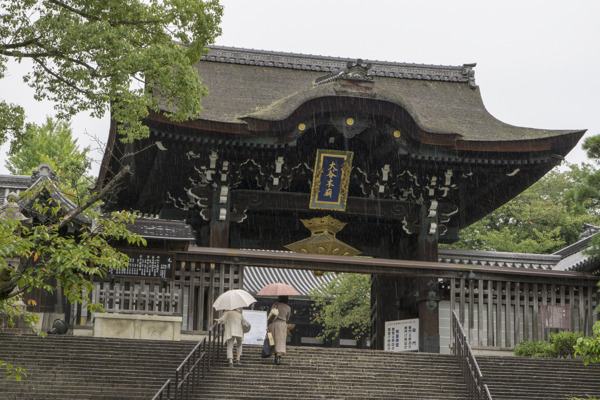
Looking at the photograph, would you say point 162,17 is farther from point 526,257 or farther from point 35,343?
point 526,257

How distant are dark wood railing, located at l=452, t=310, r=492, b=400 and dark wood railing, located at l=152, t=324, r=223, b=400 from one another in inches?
140

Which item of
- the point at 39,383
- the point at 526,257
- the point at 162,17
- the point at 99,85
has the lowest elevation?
the point at 39,383

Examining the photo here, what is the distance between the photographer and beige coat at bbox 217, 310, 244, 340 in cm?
1120

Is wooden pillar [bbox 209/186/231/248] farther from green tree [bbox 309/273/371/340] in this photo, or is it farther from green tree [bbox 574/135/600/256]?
green tree [bbox 309/273/371/340]

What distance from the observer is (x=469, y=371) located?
434 inches

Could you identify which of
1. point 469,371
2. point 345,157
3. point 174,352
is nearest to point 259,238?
point 345,157

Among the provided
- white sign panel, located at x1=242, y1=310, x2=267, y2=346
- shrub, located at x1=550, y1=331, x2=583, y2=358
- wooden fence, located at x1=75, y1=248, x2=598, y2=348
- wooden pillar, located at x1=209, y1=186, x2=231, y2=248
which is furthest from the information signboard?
shrub, located at x1=550, y1=331, x2=583, y2=358

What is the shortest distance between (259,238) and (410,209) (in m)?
3.40

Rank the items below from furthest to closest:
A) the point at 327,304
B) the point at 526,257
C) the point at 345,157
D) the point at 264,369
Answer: the point at 327,304 < the point at 526,257 < the point at 345,157 < the point at 264,369

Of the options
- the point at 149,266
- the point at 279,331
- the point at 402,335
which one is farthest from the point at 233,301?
the point at 402,335

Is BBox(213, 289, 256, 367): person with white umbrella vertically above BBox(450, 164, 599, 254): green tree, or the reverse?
BBox(450, 164, 599, 254): green tree

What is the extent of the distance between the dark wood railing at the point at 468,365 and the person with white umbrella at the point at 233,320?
10.5 feet

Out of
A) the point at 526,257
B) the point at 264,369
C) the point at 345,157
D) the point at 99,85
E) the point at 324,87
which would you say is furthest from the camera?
the point at 526,257

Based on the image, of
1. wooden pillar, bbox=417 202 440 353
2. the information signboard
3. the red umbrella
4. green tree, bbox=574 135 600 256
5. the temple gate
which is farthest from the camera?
wooden pillar, bbox=417 202 440 353
